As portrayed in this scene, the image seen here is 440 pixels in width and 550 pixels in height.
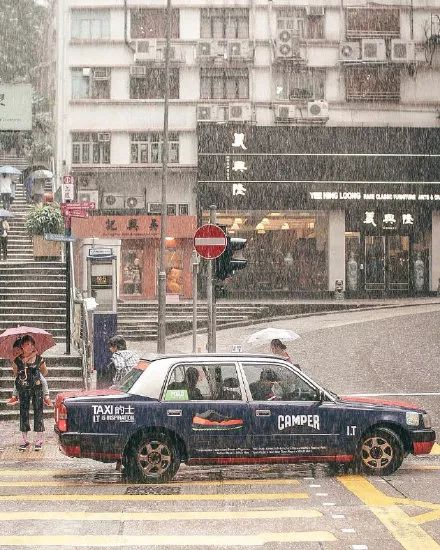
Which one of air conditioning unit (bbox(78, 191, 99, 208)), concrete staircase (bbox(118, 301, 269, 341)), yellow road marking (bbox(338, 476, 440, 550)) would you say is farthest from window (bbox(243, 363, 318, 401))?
air conditioning unit (bbox(78, 191, 99, 208))

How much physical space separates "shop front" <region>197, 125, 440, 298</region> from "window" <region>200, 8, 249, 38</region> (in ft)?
12.6

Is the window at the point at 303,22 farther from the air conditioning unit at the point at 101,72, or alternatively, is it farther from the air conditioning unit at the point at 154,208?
the air conditioning unit at the point at 154,208

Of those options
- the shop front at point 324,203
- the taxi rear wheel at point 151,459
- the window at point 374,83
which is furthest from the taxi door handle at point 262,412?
the window at point 374,83

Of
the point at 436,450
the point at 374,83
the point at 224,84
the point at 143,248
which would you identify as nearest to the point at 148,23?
the point at 224,84

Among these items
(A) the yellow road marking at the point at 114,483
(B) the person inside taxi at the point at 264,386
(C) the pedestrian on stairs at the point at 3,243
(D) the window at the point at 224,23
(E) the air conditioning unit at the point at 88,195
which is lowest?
(A) the yellow road marking at the point at 114,483

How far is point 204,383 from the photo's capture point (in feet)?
39.3

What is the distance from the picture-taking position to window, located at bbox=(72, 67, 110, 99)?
40812 millimetres

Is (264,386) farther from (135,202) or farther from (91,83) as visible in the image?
(91,83)

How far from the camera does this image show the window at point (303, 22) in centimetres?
4044

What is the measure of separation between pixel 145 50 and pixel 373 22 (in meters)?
9.06

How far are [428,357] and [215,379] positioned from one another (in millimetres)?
13187

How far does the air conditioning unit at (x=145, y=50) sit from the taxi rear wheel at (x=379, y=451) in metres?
30.0

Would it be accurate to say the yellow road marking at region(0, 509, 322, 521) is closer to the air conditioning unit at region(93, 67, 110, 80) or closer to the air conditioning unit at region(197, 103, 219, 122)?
the air conditioning unit at region(197, 103, 219, 122)

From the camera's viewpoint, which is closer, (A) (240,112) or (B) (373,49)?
(A) (240,112)
